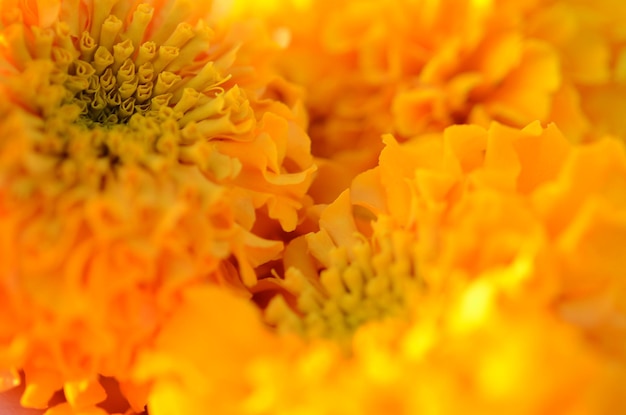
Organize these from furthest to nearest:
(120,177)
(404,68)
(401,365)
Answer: (404,68)
(120,177)
(401,365)

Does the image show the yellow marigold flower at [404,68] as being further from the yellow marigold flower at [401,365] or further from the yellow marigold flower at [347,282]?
the yellow marigold flower at [401,365]

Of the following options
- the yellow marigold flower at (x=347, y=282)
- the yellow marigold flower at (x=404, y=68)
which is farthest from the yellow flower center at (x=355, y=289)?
the yellow marigold flower at (x=404, y=68)

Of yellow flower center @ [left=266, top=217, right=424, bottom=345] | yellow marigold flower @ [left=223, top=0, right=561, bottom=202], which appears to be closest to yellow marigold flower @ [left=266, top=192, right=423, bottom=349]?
yellow flower center @ [left=266, top=217, right=424, bottom=345]

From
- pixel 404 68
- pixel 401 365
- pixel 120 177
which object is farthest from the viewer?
pixel 404 68

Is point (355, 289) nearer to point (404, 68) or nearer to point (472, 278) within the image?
point (472, 278)

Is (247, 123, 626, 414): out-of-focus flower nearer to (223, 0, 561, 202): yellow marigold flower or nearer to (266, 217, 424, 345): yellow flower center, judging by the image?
(266, 217, 424, 345): yellow flower center

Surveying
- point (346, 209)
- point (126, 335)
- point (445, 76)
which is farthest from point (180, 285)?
point (445, 76)

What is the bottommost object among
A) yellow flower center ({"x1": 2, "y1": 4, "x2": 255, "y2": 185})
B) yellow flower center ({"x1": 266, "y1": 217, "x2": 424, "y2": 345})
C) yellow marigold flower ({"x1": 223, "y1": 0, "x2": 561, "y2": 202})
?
yellow flower center ({"x1": 266, "y1": 217, "x2": 424, "y2": 345})

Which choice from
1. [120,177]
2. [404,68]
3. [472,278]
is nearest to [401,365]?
[472,278]

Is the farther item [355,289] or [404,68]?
[404,68]

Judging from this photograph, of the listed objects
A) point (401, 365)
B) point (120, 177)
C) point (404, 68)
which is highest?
point (404, 68)
